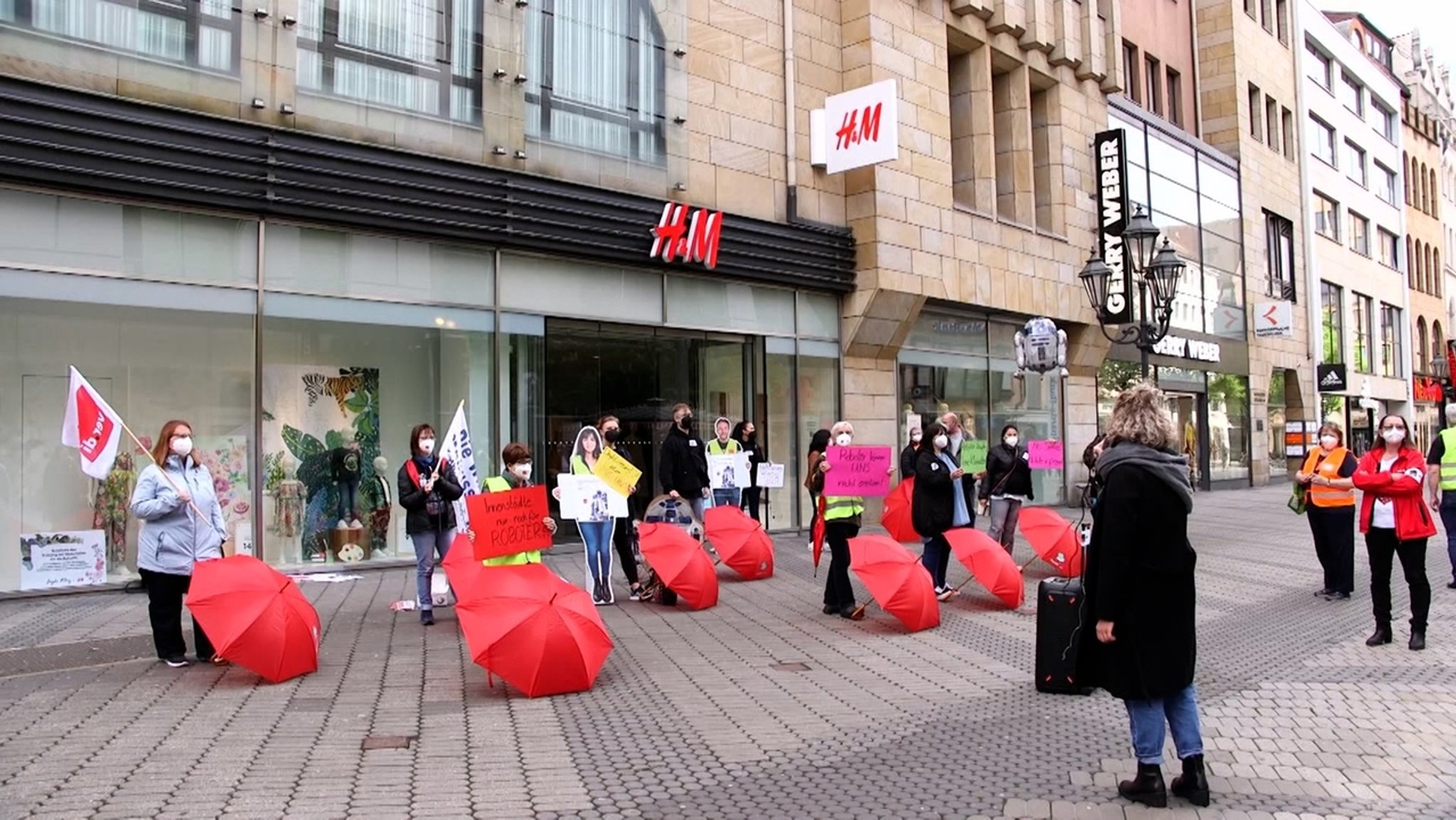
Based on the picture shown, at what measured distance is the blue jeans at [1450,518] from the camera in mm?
10969

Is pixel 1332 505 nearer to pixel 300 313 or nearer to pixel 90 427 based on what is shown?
pixel 90 427

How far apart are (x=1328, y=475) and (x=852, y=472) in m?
4.43

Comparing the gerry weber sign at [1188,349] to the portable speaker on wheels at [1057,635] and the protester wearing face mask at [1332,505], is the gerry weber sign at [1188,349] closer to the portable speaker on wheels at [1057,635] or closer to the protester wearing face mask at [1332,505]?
the protester wearing face mask at [1332,505]

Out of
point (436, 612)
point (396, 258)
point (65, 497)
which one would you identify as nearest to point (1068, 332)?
point (396, 258)

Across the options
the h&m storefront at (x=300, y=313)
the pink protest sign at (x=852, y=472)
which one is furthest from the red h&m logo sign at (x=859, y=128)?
the pink protest sign at (x=852, y=472)

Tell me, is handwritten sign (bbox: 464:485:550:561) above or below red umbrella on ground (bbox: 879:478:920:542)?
above

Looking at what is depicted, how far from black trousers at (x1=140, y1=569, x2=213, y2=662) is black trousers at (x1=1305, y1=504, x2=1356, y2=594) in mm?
9792

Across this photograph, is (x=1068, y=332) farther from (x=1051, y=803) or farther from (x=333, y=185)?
(x=1051, y=803)

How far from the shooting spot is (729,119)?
16.0 m

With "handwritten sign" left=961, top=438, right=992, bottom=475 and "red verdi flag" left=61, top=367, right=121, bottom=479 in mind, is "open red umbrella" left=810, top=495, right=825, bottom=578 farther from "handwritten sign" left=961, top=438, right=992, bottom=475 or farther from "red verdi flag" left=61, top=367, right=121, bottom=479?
"red verdi flag" left=61, top=367, right=121, bottom=479

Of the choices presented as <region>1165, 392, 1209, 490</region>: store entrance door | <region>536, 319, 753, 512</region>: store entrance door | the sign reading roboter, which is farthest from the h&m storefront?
<region>1165, 392, 1209, 490</region>: store entrance door

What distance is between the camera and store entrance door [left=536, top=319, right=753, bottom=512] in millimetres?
14414

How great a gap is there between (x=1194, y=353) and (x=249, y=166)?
2344 cm

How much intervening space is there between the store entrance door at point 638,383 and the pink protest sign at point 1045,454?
14.4ft
